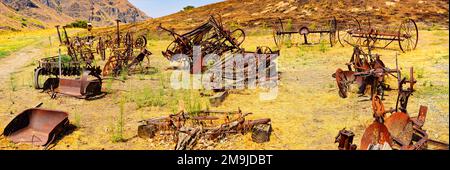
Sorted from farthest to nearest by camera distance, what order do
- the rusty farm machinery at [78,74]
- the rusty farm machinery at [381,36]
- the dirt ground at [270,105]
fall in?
1. the rusty farm machinery at [381,36]
2. the rusty farm machinery at [78,74]
3. the dirt ground at [270,105]

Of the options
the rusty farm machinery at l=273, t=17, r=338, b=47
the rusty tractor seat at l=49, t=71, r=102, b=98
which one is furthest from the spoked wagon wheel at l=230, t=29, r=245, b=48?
the rusty tractor seat at l=49, t=71, r=102, b=98

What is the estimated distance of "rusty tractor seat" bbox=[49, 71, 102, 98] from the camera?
442 inches

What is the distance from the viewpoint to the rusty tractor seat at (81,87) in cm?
1122

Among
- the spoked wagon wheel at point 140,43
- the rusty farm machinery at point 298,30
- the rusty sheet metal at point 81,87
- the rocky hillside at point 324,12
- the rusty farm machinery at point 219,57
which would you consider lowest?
the rusty sheet metal at point 81,87

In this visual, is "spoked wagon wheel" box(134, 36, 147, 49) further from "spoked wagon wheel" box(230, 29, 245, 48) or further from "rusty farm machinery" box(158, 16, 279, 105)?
"spoked wagon wheel" box(230, 29, 245, 48)

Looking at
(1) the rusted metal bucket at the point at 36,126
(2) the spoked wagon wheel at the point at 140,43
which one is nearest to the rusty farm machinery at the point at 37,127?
(1) the rusted metal bucket at the point at 36,126

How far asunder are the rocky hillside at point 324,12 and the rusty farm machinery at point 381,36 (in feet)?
7.94

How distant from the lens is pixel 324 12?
31.7m

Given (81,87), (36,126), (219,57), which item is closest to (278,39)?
(219,57)

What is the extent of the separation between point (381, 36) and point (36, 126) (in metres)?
20.8

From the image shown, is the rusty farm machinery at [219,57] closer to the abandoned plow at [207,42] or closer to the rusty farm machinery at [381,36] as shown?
the abandoned plow at [207,42]

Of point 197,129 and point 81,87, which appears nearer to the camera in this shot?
point 197,129

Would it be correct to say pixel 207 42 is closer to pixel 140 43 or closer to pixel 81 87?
pixel 81 87
